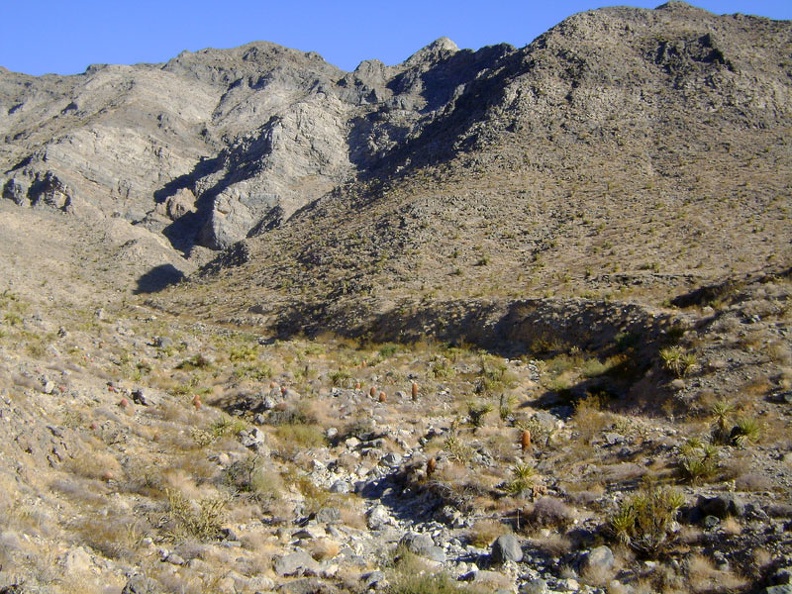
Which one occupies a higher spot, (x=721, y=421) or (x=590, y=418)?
(x=721, y=421)

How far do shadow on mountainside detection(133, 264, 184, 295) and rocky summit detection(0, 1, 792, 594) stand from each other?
32 centimetres

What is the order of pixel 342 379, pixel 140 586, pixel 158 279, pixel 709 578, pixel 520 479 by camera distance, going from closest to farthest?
pixel 140 586, pixel 709 578, pixel 520 479, pixel 342 379, pixel 158 279

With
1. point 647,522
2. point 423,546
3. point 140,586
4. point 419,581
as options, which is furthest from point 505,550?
point 140,586

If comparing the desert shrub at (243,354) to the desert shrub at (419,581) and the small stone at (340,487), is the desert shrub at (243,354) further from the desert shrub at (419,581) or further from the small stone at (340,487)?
the desert shrub at (419,581)

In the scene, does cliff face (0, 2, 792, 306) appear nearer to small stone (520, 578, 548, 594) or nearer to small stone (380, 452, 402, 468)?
small stone (380, 452, 402, 468)

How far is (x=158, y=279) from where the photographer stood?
165 feet

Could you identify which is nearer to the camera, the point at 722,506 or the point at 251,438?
the point at 722,506

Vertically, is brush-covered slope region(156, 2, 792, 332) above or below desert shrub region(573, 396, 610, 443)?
above

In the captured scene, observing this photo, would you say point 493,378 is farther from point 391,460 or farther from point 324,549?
point 324,549

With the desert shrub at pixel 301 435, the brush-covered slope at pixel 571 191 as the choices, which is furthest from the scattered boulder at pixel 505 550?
the brush-covered slope at pixel 571 191

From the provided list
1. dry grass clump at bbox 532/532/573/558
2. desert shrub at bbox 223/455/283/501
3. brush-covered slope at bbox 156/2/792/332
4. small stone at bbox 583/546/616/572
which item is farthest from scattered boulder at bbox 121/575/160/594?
brush-covered slope at bbox 156/2/792/332

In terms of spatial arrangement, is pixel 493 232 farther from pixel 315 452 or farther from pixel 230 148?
pixel 230 148

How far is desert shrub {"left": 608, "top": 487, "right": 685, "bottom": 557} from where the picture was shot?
9531mm

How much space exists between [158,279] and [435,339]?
30.3 metres
